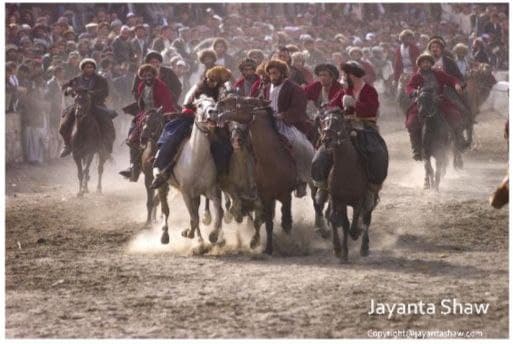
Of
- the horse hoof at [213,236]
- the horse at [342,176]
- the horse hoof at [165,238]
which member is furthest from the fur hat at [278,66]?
the horse hoof at [165,238]

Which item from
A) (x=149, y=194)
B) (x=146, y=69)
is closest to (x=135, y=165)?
(x=149, y=194)

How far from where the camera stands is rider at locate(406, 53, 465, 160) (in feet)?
76.2

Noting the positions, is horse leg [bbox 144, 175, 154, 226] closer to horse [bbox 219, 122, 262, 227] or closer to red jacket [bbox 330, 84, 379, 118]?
horse [bbox 219, 122, 262, 227]

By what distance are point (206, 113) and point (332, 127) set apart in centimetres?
163

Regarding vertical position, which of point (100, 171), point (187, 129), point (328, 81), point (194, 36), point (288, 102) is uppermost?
point (328, 81)

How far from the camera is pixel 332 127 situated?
1588 centimetres

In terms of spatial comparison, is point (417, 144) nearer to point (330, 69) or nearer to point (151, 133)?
point (330, 69)

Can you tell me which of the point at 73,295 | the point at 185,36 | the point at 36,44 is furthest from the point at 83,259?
the point at 185,36

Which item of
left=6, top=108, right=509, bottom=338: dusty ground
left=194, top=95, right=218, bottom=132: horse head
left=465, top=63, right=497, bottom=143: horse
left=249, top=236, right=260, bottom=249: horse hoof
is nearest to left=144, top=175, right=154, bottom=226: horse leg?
left=6, top=108, right=509, bottom=338: dusty ground

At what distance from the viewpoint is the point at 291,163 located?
1742 centimetres

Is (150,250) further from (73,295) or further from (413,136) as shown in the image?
(413,136)

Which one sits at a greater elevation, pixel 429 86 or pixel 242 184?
pixel 429 86

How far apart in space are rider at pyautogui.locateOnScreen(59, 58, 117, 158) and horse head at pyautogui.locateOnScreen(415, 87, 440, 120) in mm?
4915

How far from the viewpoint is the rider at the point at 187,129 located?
1756cm
